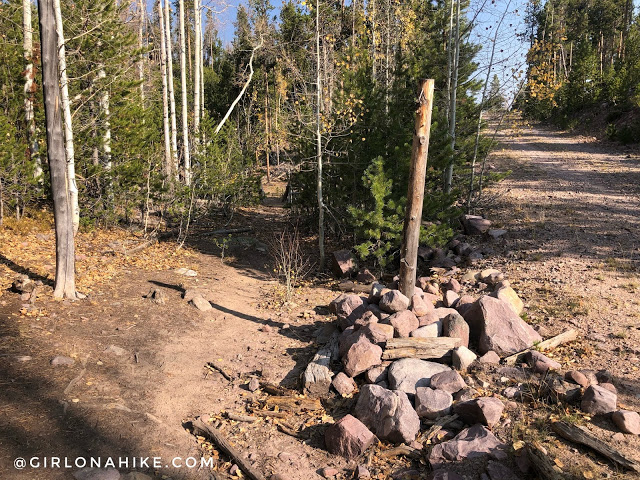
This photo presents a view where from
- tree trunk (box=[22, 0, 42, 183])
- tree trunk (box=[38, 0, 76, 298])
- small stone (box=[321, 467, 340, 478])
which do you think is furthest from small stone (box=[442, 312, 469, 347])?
tree trunk (box=[22, 0, 42, 183])

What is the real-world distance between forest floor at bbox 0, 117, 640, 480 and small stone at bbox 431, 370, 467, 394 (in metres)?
0.79

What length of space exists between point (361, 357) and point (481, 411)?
5.99 feet

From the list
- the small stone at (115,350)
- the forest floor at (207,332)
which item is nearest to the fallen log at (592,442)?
the forest floor at (207,332)

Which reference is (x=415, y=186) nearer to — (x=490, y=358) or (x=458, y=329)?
(x=458, y=329)

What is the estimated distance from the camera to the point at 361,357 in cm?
624

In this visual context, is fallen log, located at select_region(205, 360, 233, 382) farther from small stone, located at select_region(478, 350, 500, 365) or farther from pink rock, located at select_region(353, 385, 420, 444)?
small stone, located at select_region(478, 350, 500, 365)

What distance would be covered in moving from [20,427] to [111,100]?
31.3ft

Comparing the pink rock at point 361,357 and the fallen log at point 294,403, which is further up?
the pink rock at point 361,357

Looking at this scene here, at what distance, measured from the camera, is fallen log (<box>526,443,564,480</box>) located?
3908mm

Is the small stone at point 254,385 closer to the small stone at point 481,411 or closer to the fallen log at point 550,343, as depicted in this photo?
the small stone at point 481,411

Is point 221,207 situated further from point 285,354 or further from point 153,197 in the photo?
point 285,354

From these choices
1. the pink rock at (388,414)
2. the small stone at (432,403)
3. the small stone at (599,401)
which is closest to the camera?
the small stone at (599,401)

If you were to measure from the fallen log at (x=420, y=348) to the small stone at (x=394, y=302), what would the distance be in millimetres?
782

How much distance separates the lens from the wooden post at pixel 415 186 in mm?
6938
